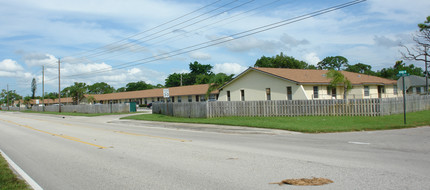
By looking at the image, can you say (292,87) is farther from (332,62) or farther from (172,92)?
(332,62)

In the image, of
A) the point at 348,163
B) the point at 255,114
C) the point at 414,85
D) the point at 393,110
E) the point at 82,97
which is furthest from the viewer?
the point at 82,97

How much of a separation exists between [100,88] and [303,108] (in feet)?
427

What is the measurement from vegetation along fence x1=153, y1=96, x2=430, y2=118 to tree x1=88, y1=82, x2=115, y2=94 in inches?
4735

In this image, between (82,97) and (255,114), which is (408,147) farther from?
(82,97)

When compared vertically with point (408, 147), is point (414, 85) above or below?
above

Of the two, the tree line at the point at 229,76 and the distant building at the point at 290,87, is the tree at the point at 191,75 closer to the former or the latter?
the tree line at the point at 229,76

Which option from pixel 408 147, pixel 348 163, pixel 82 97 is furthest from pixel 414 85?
pixel 82 97

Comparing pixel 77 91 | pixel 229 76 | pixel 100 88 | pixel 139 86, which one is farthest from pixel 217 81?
pixel 100 88

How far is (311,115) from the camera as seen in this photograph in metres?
24.0

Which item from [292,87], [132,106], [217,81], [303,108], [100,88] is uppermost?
[100,88]

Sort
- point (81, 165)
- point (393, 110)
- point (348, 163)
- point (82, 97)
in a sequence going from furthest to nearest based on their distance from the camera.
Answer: point (82, 97) → point (393, 110) → point (81, 165) → point (348, 163)

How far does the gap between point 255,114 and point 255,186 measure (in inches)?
765

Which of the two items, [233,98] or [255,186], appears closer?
[255,186]

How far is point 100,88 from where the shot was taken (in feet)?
461
